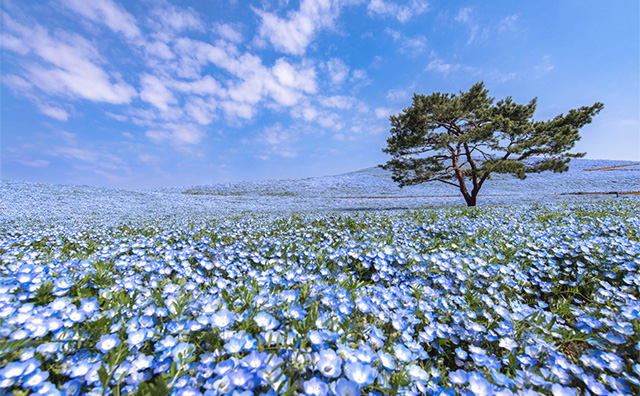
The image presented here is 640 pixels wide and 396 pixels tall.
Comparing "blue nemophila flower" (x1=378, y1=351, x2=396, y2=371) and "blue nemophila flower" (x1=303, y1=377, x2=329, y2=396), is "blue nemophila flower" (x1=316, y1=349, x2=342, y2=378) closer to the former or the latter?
"blue nemophila flower" (x1=303, y1=377, x2=329, y2=396)

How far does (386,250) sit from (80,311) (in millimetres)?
3098

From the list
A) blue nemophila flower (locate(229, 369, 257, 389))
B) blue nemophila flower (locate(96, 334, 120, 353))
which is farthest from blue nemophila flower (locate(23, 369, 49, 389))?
blue nemophila flower (locate(229, 369, 257, 389))

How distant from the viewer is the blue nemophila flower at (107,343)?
142 centimetres

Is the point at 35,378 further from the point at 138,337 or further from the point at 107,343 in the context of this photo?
the point at 138,337

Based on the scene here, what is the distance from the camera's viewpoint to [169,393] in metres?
1.15

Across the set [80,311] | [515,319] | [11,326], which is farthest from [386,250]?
[11,326]

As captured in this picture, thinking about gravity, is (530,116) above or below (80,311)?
above

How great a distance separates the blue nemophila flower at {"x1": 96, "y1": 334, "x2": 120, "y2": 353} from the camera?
1419 mm

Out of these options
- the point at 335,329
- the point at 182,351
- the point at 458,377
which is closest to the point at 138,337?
the point at 182,351

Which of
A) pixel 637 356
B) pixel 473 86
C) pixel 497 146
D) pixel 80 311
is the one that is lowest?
pixel 637 356

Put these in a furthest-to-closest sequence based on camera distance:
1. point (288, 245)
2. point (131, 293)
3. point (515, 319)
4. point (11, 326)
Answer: point (288, 245) < point (131, 293) < point (515, 319) < point (11, 326)

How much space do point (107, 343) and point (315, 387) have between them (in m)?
1.21

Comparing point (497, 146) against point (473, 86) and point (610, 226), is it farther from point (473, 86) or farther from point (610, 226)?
point (610, 226)

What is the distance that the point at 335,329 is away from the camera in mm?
1748
